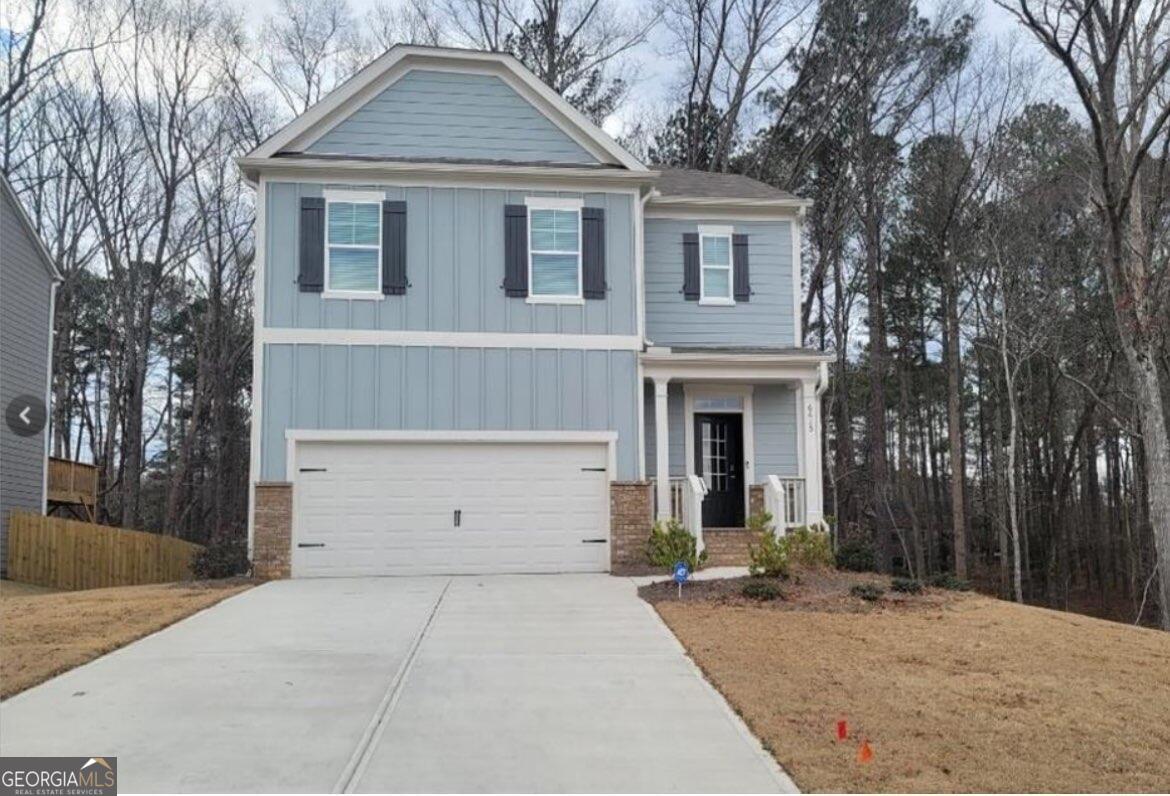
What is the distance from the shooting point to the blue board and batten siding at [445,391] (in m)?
13.8

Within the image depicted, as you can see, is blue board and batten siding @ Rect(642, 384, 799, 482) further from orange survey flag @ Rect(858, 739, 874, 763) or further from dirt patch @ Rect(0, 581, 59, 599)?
dirt patch @ Rect(0, 581, 59, 599)

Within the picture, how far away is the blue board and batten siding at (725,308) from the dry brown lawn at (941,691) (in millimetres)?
6300

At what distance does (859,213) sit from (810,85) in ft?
12.4

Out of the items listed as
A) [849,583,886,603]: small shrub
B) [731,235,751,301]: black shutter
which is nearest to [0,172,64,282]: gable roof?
[731,235,751,301]: black shutter

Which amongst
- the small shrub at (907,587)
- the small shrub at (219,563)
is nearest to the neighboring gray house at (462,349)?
the small shrub at (219,563)

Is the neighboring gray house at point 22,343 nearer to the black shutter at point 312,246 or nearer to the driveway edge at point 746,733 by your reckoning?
the black shutter at point 312,246

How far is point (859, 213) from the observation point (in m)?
25.8

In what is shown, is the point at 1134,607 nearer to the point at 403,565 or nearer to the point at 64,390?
the point at 403,565

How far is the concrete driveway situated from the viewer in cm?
490

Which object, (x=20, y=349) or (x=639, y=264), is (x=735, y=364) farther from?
(x=20, y=349)

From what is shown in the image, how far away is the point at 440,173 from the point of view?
568 inches

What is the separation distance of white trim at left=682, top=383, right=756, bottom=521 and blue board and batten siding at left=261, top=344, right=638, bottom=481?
5.09ft

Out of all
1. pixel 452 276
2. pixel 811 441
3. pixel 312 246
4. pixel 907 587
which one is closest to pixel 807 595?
pixel 907 587

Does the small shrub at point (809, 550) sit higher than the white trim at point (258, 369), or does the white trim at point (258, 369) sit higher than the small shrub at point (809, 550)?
the white trim at point (258, 369)
